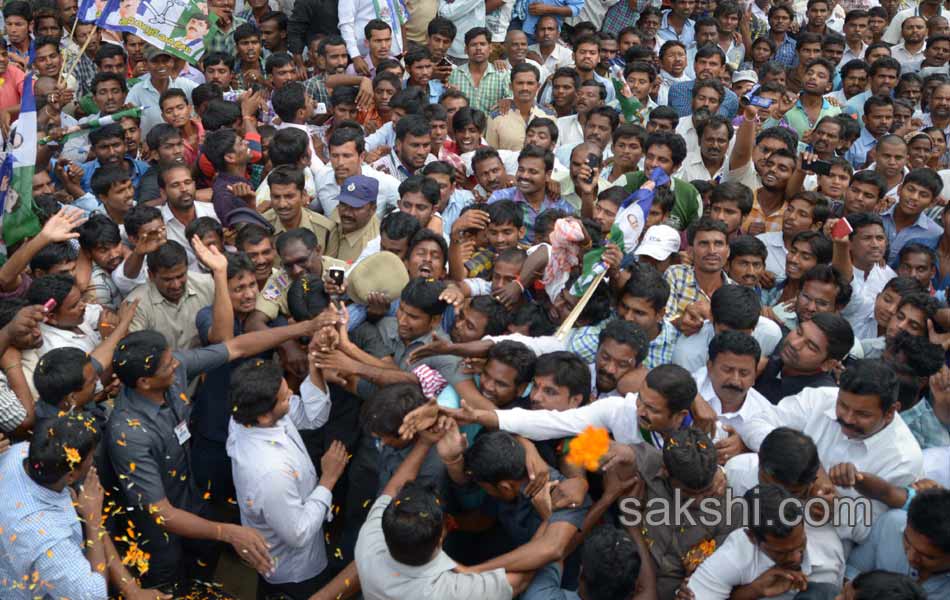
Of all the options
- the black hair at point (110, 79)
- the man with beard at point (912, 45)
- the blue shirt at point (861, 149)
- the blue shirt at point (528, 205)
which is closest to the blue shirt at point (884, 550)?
the blue shirt at point (528, 205)

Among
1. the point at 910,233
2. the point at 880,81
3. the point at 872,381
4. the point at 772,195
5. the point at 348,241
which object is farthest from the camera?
the point at 880,81

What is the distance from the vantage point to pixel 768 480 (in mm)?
3945

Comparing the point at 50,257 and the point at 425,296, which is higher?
the point at 425,296

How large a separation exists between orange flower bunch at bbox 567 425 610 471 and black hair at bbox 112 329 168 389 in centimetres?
190

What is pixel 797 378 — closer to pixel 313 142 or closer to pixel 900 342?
pixel 900 342

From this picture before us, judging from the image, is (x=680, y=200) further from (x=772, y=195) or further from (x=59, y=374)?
(x=59, y=374)

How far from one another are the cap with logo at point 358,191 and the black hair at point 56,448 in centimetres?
276

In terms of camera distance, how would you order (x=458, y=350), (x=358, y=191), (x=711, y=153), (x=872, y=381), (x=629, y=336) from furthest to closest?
(x=711, y=153)
(x=358, y=191)
(x=458, y=350)
(x=629, y=336)
(x=872, y=381)

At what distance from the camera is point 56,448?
12.6 ft

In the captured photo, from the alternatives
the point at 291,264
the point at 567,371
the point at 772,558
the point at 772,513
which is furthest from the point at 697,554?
the point at 291,264

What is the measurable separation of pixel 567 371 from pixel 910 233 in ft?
12.9

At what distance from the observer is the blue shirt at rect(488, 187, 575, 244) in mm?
6793

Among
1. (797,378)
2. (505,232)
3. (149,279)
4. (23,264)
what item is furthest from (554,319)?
(23,264)

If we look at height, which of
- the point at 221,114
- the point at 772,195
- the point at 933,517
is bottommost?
the point at 772,195
